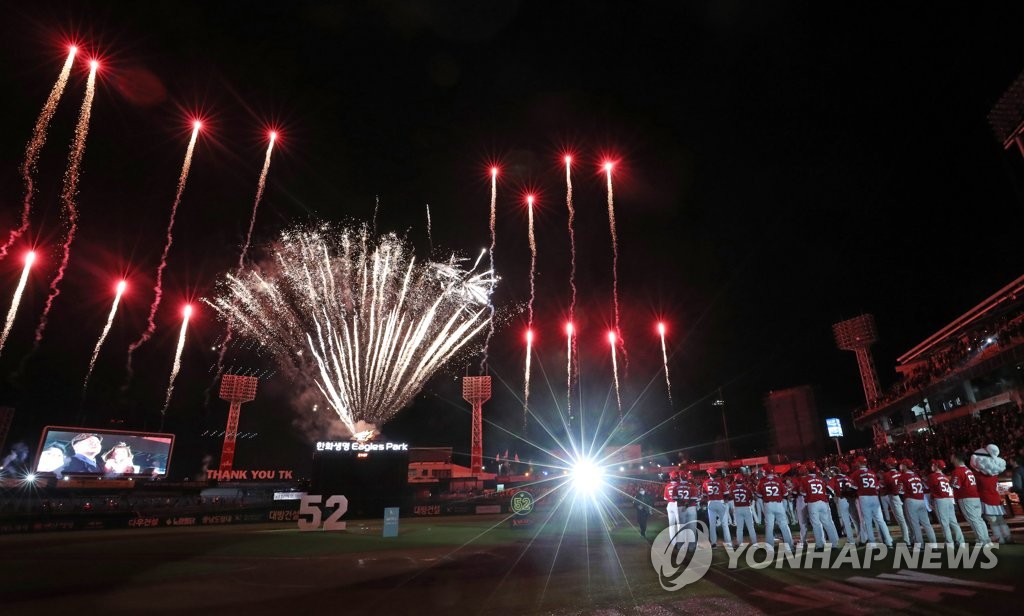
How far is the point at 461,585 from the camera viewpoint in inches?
421

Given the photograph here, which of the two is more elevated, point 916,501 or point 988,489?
point 988,489

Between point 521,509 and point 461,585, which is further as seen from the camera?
point 521,509

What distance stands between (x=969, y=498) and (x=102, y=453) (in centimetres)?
6065

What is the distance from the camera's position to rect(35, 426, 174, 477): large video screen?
44.8 meters

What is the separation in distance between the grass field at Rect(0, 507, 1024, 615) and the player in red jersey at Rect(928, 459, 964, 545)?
97cm

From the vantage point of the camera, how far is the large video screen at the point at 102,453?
44812 mm

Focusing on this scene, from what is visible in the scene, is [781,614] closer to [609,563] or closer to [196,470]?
[609,563]

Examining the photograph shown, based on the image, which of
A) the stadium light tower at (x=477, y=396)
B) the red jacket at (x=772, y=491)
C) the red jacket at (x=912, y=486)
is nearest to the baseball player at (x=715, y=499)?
the red jacket at (x=772, y=491)

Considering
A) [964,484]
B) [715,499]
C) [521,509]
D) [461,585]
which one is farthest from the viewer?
[521,509]

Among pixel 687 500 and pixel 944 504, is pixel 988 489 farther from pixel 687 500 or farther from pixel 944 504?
pixel 687 500

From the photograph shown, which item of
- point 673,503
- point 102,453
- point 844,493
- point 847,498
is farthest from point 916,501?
point 102,453

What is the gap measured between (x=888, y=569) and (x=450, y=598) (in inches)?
362

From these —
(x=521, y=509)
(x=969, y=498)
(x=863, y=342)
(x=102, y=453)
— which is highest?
(x=863, y=342)

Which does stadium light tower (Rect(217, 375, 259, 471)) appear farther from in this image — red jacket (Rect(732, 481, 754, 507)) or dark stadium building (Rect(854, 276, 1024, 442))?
dark stadium building (Rect(854, 276, 1024, 442))
